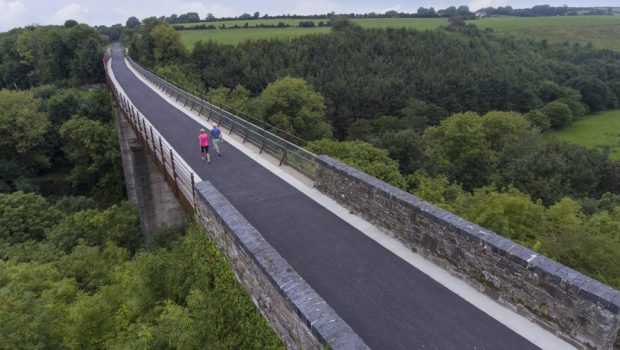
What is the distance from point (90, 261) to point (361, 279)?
1232 centimetres

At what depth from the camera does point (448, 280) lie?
787 cm

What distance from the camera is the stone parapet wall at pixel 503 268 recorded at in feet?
19.4

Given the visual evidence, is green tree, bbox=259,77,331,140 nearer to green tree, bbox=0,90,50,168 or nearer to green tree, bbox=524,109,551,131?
green tree, bbox=0,90,50,168

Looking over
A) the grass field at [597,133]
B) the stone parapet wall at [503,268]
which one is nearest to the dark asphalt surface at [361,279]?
the stone parapet wall at [503,268]

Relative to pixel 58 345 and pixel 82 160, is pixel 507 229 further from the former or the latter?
pixel 82 160

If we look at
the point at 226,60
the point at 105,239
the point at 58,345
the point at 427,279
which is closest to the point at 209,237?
the point at 58,345

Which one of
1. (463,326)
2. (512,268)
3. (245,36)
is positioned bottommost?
(463,326)

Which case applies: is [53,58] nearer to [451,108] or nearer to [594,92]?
[451,108]

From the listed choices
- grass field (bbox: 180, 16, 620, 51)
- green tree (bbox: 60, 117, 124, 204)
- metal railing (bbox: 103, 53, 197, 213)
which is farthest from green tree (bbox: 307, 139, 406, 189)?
grass field (bbox: 180, 16, 620, 51)

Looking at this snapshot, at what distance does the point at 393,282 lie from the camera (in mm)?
7852

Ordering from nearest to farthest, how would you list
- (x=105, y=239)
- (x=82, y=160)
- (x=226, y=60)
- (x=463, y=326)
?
(x=463, y=326), (x=105, y=239), (x=82, y=160), (x=226, y=60)

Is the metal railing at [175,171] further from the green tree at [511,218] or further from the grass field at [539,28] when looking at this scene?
the grass field at [539,28]

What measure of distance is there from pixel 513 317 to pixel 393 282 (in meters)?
2.12

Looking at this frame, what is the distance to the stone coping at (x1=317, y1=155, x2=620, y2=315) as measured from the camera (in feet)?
19.1
